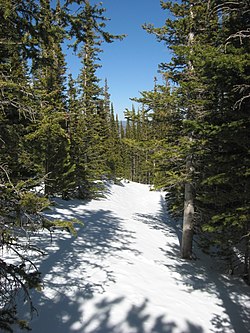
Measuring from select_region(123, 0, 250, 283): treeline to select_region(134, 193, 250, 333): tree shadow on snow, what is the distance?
0.65 metres

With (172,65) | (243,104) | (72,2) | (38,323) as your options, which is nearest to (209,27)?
(172,65)

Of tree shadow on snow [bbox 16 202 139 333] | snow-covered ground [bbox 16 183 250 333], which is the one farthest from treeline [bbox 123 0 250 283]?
tree shadow on snow [bbox 16 202 139 333]

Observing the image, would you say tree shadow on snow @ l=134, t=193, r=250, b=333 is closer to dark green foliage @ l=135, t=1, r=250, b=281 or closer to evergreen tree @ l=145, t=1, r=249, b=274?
dark green foliage @ l=135, t=1, r=250, b=281

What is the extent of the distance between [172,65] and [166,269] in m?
8.43

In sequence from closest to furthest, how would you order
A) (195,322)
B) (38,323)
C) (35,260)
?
(38,323)
(195,322)
(35,260)

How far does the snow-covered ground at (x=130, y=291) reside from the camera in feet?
19.7

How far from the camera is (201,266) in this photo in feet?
35.4

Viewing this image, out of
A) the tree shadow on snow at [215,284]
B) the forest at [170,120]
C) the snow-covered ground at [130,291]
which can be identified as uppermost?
the forest at [170,120]

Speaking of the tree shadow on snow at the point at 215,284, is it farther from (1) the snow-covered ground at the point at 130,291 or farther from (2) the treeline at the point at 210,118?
(2) the treeline at the point at 210,118

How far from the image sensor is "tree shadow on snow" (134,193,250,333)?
272 inches

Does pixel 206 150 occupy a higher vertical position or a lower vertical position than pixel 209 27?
lower

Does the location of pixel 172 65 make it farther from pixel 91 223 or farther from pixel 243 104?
pixel 91 223

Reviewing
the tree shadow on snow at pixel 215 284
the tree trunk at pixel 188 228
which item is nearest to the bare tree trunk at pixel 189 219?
the tree trunk at pixel 188 228

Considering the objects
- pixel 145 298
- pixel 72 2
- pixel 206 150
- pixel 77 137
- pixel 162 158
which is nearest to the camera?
pixel 72 2
